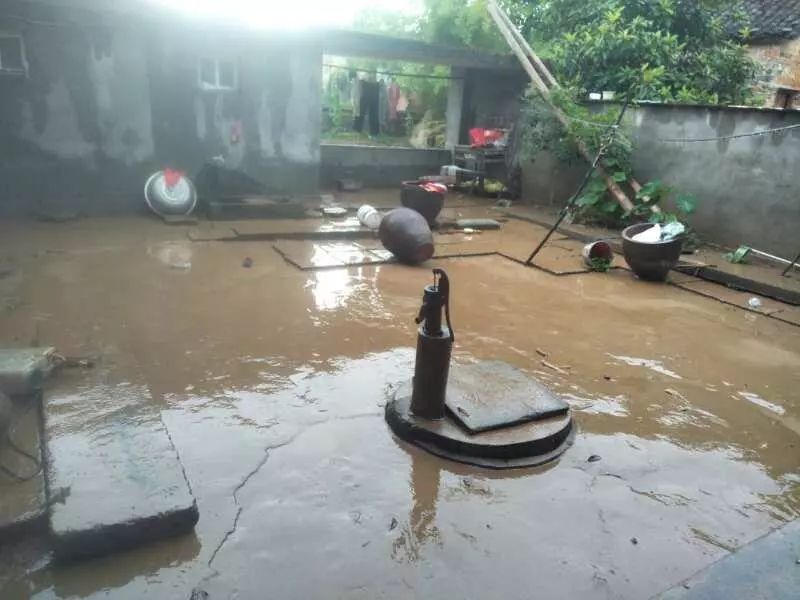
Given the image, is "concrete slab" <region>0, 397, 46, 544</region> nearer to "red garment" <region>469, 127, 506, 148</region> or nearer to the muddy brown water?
the muddy brown water

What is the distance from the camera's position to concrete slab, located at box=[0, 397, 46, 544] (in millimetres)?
2590

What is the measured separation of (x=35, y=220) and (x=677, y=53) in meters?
11.8

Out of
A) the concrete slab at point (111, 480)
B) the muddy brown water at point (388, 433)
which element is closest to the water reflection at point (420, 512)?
the muddy brown water at point (388, 433)

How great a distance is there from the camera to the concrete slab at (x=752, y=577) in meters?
1.72

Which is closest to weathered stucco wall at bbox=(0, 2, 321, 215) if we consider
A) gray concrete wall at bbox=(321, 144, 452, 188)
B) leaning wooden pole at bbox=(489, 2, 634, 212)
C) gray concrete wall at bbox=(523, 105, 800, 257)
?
gray concrete wall at bbox=(321, 144, 452, 188)

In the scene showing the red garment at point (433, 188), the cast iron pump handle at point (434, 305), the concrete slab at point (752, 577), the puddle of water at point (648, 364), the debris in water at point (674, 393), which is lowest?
→ the puddle of water at point (648, 364)

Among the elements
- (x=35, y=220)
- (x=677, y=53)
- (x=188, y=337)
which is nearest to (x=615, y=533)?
(x=188, y=337)

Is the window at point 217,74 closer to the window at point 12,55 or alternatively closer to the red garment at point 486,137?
the window at point 12,55

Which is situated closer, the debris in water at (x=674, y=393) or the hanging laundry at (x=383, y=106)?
the debris in water at (x=674, y=393)

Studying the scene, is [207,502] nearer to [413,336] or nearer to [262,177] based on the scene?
[413,336]

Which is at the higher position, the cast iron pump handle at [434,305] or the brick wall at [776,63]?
the brick wall at [776,63]

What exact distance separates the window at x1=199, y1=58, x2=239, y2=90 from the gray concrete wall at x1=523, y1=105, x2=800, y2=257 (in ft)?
23.5

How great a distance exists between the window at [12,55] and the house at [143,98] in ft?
0.05

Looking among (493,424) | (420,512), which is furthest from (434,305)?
(420,512)
